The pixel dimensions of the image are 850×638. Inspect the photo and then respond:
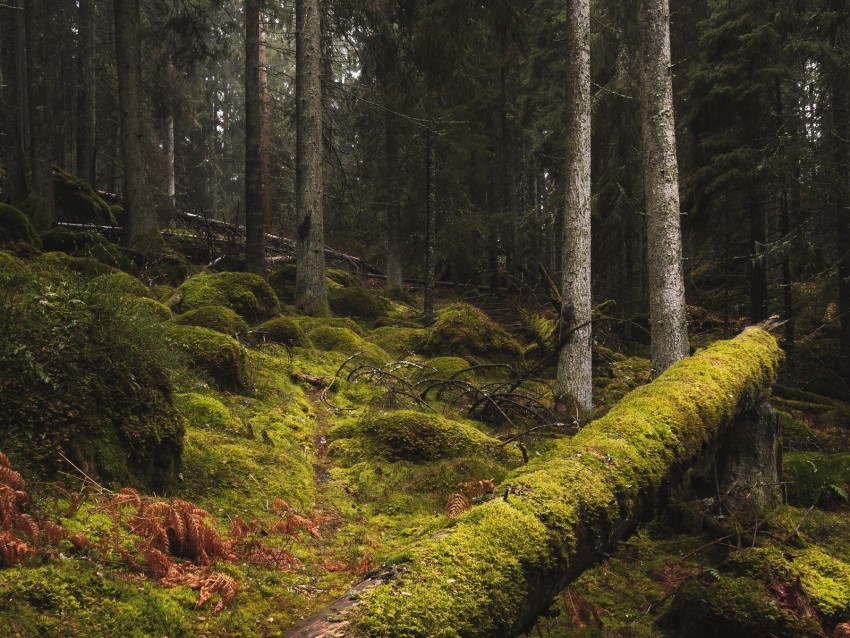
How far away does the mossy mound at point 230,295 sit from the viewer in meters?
9.02

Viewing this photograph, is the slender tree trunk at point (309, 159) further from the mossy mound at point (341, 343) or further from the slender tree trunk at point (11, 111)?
the slender tree trunk at point (11, 111)

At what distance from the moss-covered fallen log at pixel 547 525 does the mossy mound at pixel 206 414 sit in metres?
3.43

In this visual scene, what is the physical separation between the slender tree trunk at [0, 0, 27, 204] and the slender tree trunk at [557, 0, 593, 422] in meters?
8.56

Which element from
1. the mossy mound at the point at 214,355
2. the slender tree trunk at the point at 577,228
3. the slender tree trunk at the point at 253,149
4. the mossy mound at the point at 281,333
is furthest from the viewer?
the slender tree trunk at the point at 253,149

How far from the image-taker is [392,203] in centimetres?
1939

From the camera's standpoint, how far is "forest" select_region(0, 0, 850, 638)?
268 cm

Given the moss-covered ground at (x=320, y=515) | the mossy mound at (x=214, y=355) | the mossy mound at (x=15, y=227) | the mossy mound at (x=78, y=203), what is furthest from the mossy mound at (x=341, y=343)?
the mossy mound at (x=78, y=203)

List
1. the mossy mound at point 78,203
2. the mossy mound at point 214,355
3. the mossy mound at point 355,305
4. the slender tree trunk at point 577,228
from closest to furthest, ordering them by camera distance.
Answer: the mossy mound at point 214,355
the slender tree trunk at point 577,228
the mossy mound at point 355,305
the mossy mound at point 78,203

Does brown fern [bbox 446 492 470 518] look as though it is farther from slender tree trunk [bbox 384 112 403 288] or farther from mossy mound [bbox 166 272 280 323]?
slender tree trunk [bbox 384 112 403 288]

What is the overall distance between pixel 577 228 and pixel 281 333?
16.6ft

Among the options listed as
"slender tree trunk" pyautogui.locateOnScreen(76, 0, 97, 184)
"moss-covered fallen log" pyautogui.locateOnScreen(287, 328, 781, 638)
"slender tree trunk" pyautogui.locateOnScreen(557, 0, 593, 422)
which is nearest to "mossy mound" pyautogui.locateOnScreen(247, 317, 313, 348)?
"slender tree trunk" pyautogui.locateOnScreen(557, 0, 593, 422)

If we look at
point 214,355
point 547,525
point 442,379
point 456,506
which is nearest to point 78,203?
point 214,355

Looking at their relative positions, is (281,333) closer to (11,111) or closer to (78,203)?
(78,203)

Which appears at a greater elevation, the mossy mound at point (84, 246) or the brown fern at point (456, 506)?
the mossy mound at point (84, 246)
